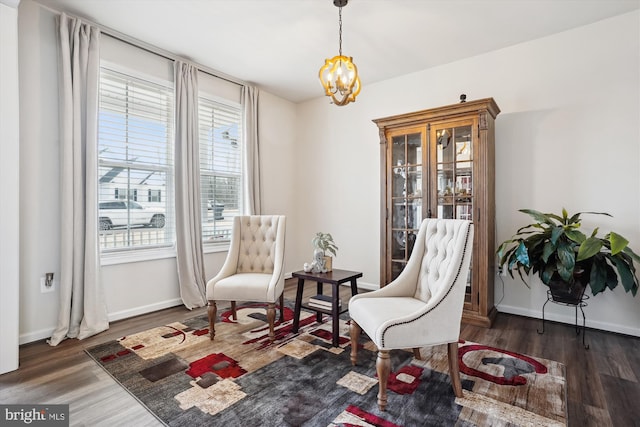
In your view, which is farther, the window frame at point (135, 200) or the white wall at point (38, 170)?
the window frame at point (135, 200)

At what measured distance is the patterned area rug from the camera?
1697 millimetres

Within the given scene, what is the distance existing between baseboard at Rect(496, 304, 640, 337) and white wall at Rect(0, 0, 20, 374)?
411 cm

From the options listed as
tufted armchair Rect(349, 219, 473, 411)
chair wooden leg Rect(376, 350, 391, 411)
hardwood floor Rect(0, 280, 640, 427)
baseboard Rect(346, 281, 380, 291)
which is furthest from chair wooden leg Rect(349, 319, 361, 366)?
baseboard Rect(346, 281, 380, 291)

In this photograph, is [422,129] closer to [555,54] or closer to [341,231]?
[555,54]

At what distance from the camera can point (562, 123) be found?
308cm

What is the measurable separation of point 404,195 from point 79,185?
310cm

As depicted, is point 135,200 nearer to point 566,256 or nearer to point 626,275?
point 566,256

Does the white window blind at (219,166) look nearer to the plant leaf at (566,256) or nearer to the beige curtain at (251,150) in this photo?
the beige curtain at (251,150)

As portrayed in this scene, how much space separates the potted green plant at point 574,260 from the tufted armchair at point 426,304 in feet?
3.36

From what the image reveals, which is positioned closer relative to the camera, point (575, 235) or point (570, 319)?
point (575, 235)

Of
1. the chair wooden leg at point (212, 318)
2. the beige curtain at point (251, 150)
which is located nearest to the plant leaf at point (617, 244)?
the chair wooden leg at point (212, 318)

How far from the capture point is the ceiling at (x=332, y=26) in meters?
2.70

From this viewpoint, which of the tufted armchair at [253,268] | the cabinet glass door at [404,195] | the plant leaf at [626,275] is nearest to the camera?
the plant leaf at [626,275]

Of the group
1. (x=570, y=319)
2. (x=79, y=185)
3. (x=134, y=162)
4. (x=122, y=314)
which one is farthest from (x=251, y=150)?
(x=570, y=319)
